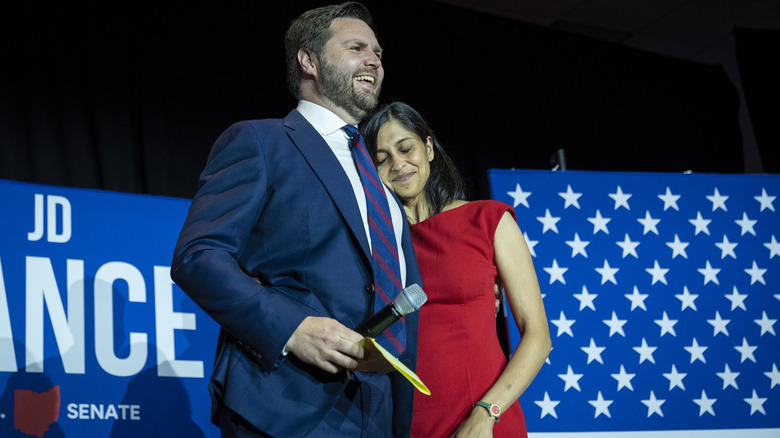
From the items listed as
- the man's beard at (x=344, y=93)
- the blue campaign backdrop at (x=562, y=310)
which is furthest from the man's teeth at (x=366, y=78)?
the blue campaign backdrop at (x=562, y=310)

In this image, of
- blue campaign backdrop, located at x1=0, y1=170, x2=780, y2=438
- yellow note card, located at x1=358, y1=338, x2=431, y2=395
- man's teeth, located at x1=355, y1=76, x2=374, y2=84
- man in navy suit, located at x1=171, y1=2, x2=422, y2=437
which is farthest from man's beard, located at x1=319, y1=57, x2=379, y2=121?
blue campaign backdrop, located at x1=0, y1=170, x2=780, y2=438

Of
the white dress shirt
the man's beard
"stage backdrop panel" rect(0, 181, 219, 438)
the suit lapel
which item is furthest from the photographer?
"stage backdrop panel" rect(0, 181, 219, 438)

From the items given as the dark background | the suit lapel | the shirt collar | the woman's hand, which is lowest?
the woman's hand

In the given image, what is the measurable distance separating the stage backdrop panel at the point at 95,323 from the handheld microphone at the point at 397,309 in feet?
4.66

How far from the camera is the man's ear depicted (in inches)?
60.9

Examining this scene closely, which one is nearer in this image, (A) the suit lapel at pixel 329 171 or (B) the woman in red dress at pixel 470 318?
(A) the suit lapel at pixel 329 171

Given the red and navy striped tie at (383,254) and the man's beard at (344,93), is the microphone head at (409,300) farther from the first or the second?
the man's beard at (344,93)

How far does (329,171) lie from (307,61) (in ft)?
1.25

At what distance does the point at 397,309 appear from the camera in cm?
103

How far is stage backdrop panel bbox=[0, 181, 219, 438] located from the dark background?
87cm

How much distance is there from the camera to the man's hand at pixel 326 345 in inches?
Answer: 41.4

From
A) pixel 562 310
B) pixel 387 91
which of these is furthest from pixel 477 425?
pixel 387 91

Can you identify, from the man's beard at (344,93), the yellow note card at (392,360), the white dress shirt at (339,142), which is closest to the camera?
the yellow note card at (392,360)

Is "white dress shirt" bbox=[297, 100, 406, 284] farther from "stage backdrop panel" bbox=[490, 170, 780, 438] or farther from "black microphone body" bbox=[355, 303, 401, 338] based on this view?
"stage backdrop panel" bbox=[490, 170, 780, 438]
